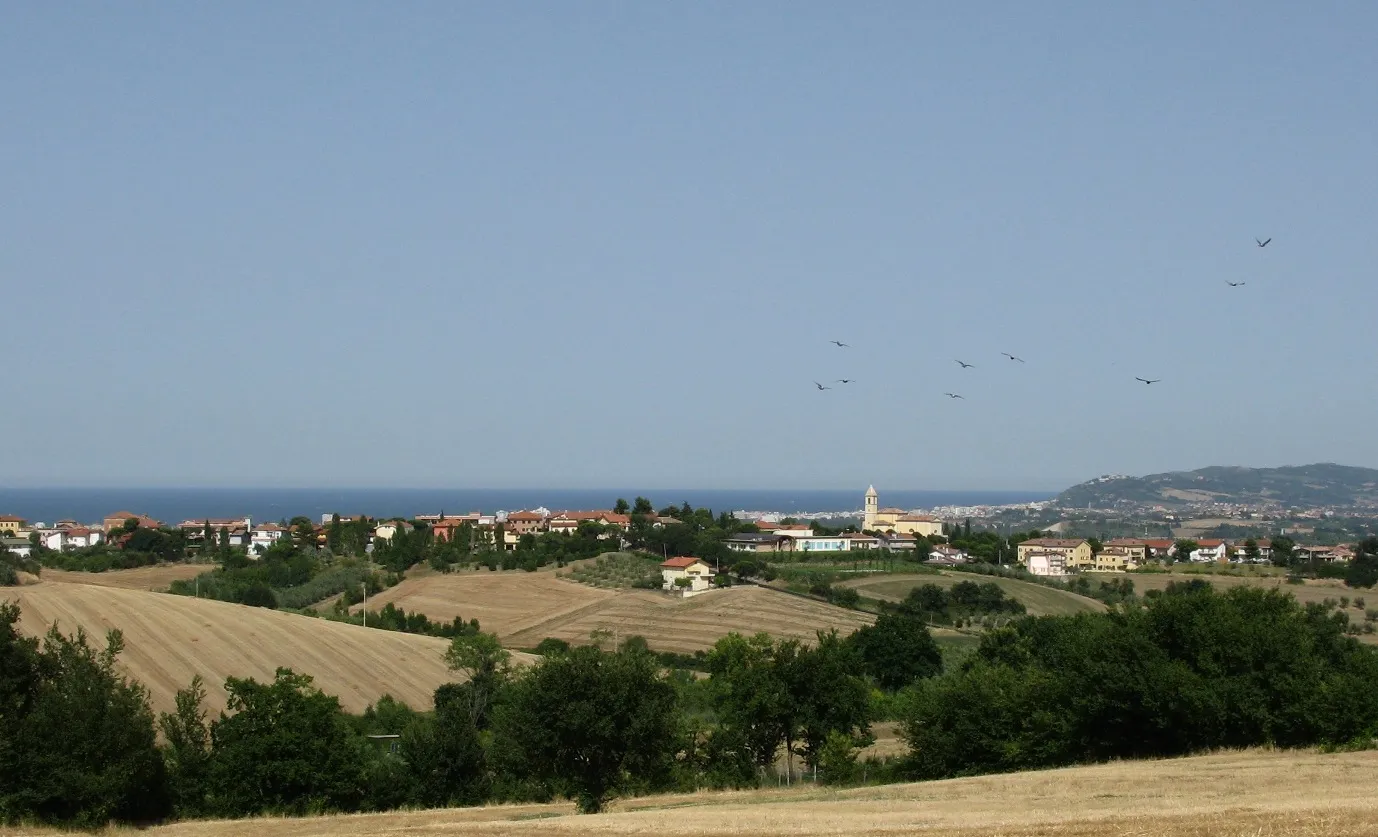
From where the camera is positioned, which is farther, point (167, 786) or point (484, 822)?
point (167, 786)

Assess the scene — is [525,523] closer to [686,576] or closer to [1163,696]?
[686,576]

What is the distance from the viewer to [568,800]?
34.0 meters

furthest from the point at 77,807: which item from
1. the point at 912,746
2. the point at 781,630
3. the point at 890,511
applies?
the point at 890,511

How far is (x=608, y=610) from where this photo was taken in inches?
3521

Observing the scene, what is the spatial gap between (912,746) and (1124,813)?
1883 cm

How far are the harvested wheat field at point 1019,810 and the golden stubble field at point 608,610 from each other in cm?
4656

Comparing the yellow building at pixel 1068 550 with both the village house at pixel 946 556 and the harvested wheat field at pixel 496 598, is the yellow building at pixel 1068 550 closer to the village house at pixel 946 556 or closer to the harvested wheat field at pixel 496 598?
the village house at pixel 946 556

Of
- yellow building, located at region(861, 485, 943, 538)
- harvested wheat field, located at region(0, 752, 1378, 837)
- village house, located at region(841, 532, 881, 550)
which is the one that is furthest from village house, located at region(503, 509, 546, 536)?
harvested wheat field, located at region(0, 752, 1378, 837)

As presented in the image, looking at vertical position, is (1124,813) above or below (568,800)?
above

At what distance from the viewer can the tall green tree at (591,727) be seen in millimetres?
32531

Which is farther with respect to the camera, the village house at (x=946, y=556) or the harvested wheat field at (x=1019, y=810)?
the village house at (x=946, y=556)

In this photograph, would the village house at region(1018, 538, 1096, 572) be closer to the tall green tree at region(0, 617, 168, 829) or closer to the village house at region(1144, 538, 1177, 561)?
the village house at region(1144, 538, 1177, 561)

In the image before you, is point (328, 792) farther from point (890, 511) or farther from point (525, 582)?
point (890, 511)

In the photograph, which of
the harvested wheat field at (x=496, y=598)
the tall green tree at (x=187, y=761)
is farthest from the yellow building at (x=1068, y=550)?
the tall green tree at (x=187, y=761)
